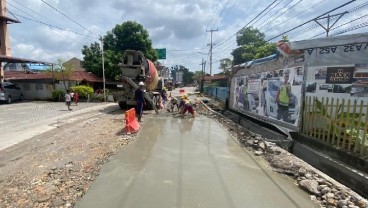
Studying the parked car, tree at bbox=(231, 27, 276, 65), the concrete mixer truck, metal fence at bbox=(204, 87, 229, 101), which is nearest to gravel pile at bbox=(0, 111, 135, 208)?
the concrete mixer truck

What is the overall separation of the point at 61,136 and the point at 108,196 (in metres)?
5.84

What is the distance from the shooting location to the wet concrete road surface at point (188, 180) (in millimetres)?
4652

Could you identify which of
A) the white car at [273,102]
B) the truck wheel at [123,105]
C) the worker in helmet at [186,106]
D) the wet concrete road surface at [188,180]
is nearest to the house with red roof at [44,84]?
the truck wheel at [123,105]

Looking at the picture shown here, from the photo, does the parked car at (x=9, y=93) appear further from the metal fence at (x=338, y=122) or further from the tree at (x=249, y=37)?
the tree at (x=249, y=37)

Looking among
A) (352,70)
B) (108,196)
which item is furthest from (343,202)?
(352,70)

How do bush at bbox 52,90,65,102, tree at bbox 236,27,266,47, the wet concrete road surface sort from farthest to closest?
tree at bbox 236,27,266,47, bush at bbox 52,90,65,102, the wet concrete road surface

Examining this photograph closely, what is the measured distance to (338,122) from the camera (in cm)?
747

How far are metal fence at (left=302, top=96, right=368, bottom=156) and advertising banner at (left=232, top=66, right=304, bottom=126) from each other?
72 cm

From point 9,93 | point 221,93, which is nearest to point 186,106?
point 221,93

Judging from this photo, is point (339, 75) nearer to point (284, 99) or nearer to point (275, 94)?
point (284, 99)

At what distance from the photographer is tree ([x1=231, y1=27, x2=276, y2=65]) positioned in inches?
1704

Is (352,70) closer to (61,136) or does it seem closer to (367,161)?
(367,161)

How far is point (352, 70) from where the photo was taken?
316 inches

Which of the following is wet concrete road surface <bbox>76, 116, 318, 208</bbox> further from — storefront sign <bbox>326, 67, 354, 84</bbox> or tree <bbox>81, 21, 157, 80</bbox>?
tree <bbox>81, 21, 157, 80</bbox>
